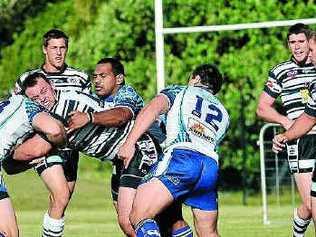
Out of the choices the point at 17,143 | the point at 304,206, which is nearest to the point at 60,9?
the point at 304,206

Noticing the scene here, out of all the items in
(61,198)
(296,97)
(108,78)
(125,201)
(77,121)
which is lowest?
(61,198)

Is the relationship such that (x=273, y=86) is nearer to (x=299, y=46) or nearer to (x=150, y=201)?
(x=299, y=46)

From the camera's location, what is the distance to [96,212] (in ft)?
76.1

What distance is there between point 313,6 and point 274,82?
11102 mm

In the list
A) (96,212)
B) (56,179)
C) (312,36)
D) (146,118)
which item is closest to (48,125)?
(146,118)

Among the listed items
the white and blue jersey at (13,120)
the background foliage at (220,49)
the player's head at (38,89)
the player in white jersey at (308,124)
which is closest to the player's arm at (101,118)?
the player's head at (38,89)

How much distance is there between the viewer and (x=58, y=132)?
1144 cm

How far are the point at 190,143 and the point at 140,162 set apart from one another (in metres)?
1.54

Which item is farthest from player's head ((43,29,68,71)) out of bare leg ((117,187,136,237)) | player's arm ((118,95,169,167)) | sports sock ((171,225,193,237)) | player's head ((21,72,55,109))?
player's arm ((118,95,169,167))

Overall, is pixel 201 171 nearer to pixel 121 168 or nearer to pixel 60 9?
pixel 121 168

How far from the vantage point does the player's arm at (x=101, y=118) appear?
12234 millimetres

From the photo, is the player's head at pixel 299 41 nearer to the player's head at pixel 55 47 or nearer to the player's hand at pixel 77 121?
the player's head at pixel 55 47

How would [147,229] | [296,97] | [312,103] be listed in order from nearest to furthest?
1. [147,229]
2. [312,103]
3. [296,97]

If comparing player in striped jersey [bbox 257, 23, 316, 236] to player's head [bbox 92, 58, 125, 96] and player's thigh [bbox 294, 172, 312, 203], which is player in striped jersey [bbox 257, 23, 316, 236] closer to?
player's thigh [bbox 294, 172, 312, 203]
